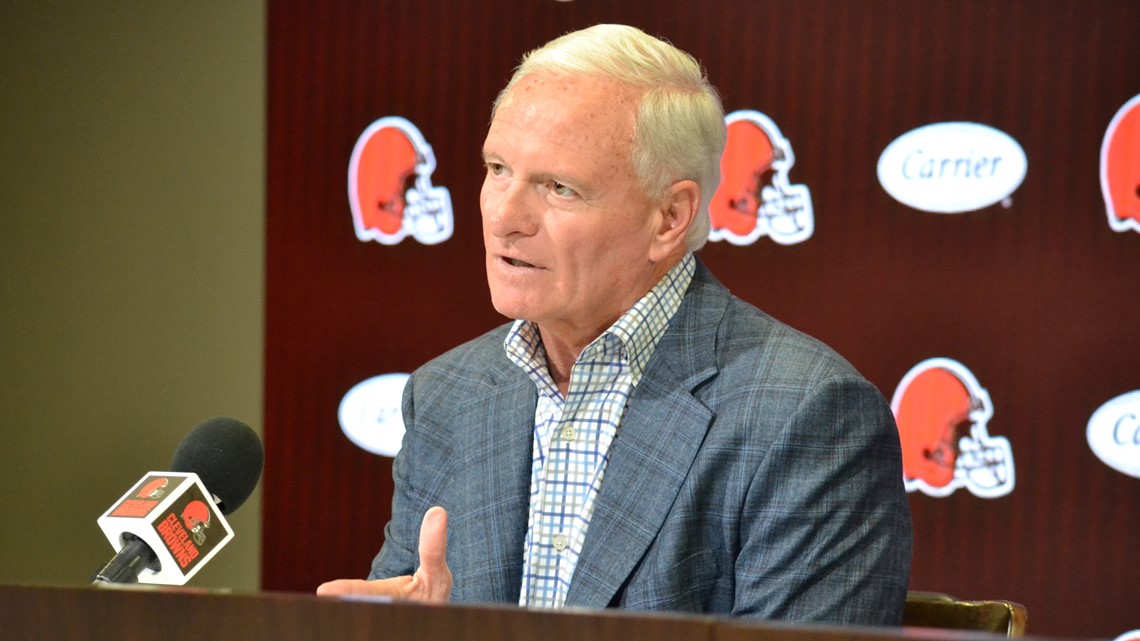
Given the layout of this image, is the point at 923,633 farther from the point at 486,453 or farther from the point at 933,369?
the point at 933,369

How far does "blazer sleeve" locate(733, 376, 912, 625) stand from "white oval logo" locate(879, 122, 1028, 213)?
1442mm

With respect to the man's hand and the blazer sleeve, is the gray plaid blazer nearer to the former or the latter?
the blazer sleeve

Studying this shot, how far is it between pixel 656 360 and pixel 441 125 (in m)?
1.77

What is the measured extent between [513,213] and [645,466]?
0.38 meters

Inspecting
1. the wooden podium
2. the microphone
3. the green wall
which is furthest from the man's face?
the green wall

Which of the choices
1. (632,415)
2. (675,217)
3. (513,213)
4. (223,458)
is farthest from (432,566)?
(675,217)

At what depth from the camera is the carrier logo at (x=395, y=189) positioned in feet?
11.2

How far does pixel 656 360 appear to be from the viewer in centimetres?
180

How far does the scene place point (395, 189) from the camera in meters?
3.44

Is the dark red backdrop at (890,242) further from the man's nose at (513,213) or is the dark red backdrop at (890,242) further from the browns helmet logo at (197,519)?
the browns helmet logo at (197,519)

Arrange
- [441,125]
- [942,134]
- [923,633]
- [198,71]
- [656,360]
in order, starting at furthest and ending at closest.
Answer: [198,71]
[441,125]
[942,134]
[656,360]
[923,633]

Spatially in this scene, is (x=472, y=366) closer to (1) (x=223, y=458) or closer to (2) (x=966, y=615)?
(1) (x=223, y=458)

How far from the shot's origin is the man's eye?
70.7 inches

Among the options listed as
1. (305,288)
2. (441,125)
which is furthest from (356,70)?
(305,288)
